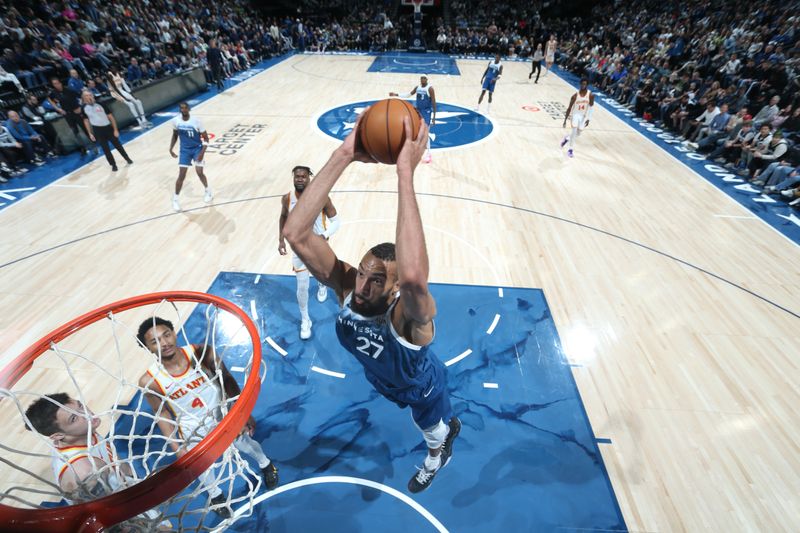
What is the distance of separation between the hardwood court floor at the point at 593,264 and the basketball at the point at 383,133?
10.6ft

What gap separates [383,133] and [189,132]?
5709 millimetres

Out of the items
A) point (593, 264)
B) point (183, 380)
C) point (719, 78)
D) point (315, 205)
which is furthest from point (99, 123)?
point (719, 78)

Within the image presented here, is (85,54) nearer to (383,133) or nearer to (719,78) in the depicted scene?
(383,133)

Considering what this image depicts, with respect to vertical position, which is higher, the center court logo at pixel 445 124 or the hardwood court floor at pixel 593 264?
the hardwood court floor at pixel 593 264

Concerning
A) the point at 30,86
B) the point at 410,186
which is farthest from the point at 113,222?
the point at 30,86

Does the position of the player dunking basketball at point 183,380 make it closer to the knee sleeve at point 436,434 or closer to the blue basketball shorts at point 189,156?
the knee sleeve at point 436,434

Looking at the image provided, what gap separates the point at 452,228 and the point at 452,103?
8.40m

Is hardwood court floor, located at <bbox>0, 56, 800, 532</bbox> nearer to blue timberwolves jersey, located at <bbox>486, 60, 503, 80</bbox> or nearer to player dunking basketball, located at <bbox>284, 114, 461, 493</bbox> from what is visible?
player dunking basketball, located at <bbox>284, 114, 461, 493</bbox>

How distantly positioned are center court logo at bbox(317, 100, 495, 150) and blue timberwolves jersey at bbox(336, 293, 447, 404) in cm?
807

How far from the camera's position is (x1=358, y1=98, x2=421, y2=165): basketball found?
1870 mm

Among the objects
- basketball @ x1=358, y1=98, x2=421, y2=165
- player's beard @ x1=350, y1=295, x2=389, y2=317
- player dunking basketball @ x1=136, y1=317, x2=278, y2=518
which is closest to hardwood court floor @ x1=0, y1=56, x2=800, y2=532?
player dunking basketball @ x1=136, y1=317, x2=278, y2=518

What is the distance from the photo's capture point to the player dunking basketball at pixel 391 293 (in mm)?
1526

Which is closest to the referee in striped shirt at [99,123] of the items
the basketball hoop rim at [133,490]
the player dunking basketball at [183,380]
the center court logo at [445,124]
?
the center court logo at [445,124]

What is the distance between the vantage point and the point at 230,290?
16.5 ft
